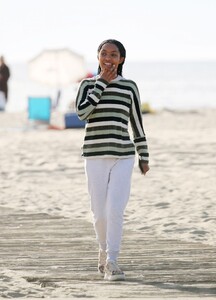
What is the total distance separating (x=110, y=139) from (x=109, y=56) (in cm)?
50

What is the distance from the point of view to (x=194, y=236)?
29.2 ft

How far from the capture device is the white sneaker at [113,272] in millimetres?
6754

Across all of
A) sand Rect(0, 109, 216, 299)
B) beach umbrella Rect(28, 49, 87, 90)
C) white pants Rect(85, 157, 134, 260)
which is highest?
white pants Rect(85, 157, 134, 260)

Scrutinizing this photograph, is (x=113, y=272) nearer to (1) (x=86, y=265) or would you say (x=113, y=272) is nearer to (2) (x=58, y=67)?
(1) (x=86, y=265)

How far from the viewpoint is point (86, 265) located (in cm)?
734

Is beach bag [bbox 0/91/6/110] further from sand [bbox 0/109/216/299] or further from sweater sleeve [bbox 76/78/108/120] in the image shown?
sweater sleeve [bbox 76/78/108/120]

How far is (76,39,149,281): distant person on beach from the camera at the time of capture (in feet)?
21.9

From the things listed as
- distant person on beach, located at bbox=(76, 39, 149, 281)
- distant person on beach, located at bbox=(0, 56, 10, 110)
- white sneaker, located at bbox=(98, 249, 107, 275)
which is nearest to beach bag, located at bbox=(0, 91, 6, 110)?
distant person on beach, located at bbox=(0, 56, 10, 110)

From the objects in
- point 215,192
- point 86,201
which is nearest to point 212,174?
point 215,192

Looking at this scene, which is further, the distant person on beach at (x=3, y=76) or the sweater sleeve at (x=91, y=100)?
the distant person on beach at (x=3, y=76)

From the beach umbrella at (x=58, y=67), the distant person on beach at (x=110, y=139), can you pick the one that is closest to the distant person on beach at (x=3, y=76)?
the beach umbrella at (x=58, y=67)

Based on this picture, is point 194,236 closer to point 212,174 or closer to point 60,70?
point 212,174

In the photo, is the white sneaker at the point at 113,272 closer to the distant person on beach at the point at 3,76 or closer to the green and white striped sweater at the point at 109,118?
the green and white striped sweater at the point at 109,118

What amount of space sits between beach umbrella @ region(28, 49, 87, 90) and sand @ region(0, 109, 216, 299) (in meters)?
7.81
